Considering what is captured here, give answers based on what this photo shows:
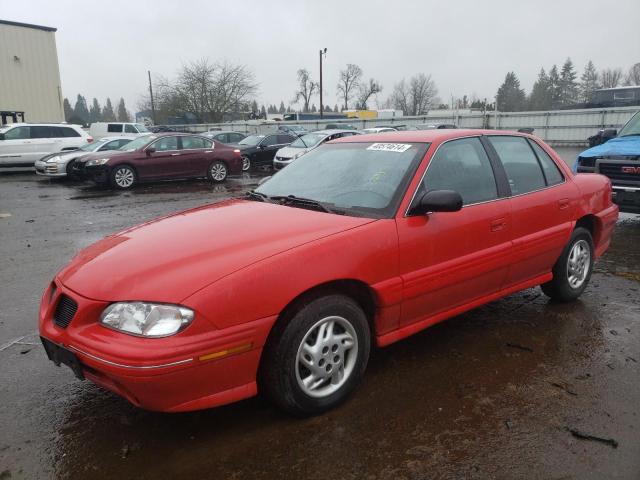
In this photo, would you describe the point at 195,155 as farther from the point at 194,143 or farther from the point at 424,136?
the point at 424,136

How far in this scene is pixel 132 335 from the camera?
7.59 feet

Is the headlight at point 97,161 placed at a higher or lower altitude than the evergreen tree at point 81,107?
lower

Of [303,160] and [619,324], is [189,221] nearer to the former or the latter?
[303,160]

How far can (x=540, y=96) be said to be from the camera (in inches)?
2921

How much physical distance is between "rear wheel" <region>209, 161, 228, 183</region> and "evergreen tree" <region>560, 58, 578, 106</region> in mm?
63534

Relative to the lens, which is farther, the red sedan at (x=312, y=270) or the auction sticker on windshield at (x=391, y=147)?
the auction sticker on windshield at (x=391, y=147)

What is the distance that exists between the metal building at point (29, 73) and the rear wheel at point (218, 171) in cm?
1891

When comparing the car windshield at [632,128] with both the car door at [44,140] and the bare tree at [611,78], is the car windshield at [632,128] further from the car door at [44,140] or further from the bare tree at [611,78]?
the bare tree at [611,78]

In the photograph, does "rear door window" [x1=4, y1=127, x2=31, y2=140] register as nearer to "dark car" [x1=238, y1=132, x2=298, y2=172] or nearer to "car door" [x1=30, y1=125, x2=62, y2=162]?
"car door" [x1=30, y1=125, x2=62, y2=162]

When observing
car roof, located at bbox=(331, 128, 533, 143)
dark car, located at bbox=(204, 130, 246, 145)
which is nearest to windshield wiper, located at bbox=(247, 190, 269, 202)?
car roof, located at bbox=(331, 128, 533, 143)

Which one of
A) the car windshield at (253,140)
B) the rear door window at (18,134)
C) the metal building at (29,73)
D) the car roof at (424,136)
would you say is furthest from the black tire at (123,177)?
the metal building at (29,73)

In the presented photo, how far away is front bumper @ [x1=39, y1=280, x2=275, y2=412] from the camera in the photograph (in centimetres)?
225

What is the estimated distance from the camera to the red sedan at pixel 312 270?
2348 mm

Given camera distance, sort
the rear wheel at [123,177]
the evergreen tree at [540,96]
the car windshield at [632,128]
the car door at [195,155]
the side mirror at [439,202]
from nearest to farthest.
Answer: the side mirror at [439,202] → the car windshield at [632,128] → the rear wheel at [123,177] → the car door at [195,155] → the evergreen tree at [540,96]
